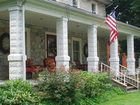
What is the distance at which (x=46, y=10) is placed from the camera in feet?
46.6

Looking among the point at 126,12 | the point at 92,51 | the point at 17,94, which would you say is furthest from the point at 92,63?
the point at 126,12

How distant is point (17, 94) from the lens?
10.6m

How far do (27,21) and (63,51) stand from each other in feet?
9.88

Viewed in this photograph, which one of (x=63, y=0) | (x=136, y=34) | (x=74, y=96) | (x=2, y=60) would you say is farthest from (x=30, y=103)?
(x=136, y=34)

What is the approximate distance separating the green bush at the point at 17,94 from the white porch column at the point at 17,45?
4.14 ft

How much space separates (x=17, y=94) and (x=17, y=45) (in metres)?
2.66

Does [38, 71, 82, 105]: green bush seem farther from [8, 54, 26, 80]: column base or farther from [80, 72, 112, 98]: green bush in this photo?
[80, 72, 112, 98]: green bush

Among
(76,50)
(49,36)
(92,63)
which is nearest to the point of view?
(92,63)

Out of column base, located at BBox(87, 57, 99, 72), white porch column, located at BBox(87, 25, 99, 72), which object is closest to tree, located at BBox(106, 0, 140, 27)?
white porch column, located at BBox(87, 25, 99, 72)

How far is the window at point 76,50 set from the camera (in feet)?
73.5

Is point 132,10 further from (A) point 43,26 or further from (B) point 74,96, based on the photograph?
(B) point 74,96

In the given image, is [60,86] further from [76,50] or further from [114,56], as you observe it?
[76,50]

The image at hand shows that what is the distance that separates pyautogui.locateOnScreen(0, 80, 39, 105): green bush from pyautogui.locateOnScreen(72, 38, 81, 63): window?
430 inches

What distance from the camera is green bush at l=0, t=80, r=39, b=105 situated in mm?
10312
